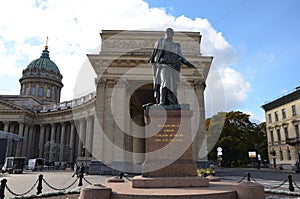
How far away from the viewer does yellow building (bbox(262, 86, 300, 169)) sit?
46.9 meters

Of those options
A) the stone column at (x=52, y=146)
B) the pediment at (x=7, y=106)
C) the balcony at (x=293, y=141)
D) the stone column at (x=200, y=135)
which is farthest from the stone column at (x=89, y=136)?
the balcony at (x=293, y=141)

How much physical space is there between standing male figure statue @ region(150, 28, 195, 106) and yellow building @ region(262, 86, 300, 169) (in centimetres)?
4318

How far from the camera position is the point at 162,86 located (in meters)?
10.5

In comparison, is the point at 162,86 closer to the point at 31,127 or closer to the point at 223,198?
the point at 223,198

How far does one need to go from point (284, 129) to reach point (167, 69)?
1883 inches

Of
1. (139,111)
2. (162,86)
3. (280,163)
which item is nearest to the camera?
(162,86)

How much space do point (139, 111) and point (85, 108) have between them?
69.9ft

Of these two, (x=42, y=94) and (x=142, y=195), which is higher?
(x=42, y=94)

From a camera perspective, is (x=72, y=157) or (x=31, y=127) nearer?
(x=72, y=157)

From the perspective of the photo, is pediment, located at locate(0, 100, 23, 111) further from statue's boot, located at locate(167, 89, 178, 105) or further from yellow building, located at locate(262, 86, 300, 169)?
statue's boot, located at locate(167, 89, 178, 105)

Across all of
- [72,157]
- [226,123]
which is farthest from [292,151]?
[72,157]

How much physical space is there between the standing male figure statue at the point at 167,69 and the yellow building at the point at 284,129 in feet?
142

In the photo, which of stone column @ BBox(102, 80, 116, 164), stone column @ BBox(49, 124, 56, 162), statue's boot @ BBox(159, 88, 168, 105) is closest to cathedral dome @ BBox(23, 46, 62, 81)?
stone column @ BBox(49, 124, 56, 162)

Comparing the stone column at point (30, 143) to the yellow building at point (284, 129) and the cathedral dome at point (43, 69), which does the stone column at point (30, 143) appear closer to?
the cathedral dome at point (43, 69)
